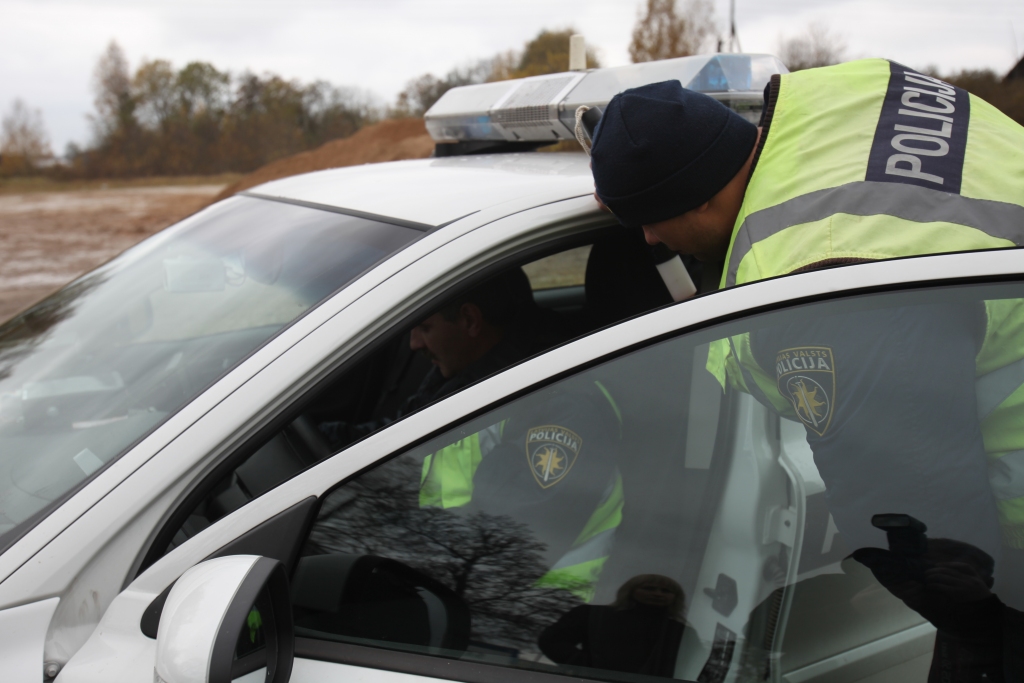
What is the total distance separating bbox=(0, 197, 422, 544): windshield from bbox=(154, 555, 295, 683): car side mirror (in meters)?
0.46

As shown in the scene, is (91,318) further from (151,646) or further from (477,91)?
(477,91)

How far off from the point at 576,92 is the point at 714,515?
133cm

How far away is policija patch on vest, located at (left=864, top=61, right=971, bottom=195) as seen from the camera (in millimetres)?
1289

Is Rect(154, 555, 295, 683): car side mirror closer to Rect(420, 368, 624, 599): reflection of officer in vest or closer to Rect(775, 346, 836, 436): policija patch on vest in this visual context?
Rect(420, 368, 624, 599): reflection of officer in vest

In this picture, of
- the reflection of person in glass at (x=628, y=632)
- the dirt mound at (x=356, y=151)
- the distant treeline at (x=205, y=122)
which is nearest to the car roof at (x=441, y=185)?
the reflection of person in glass at (x=628, y=632)

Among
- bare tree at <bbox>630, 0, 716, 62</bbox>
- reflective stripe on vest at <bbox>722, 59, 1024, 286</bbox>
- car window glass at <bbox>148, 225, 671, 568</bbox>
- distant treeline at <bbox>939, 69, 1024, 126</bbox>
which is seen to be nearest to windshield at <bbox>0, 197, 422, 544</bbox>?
car window glass at <bbox>148, 225, 671, 568</bbox>

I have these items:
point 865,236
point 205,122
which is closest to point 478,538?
point 865,236

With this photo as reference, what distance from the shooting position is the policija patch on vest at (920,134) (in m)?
1.29

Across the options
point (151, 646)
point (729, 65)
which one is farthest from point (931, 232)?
point (151, 646)

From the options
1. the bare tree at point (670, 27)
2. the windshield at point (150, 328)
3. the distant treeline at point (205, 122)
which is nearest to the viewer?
the windshield at point (150, 328)

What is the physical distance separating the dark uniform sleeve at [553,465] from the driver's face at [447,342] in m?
0.66

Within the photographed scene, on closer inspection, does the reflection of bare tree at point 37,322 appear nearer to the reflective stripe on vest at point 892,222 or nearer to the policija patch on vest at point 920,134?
the reflective stripe on vest at point 892,222

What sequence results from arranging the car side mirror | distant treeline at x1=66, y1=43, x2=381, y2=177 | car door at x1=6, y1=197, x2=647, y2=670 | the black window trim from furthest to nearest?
distant treeline at x1=66, y1=43, x2=381, y2=177 → car door at x1=6, y1=197, x2=647, y2=670 → the black window trim → the car side mirror

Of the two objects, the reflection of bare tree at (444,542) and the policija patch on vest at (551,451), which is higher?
the policija patch on vest at (551,451)
